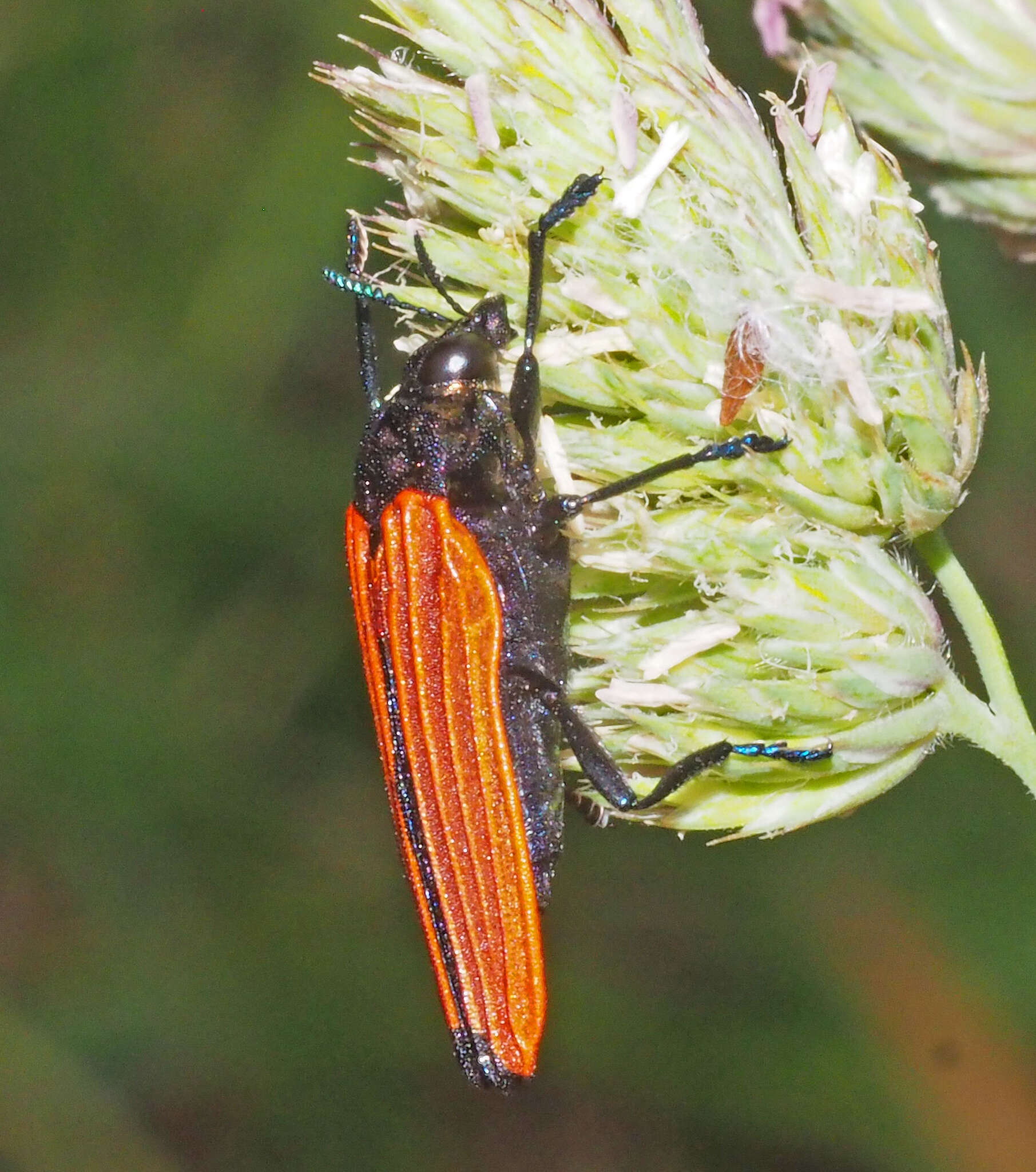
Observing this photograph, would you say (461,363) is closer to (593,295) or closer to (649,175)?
(593,295)

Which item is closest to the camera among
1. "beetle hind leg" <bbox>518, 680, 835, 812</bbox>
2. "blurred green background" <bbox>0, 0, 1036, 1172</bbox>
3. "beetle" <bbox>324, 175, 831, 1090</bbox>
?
"beetle hind leg" <bbox>518, 680, 835, 812</bbox>

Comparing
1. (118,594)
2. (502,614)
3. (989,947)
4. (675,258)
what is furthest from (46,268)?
(989,947)

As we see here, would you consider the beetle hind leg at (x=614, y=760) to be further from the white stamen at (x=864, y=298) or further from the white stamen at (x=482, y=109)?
the white stamen at (x=482, y=109)

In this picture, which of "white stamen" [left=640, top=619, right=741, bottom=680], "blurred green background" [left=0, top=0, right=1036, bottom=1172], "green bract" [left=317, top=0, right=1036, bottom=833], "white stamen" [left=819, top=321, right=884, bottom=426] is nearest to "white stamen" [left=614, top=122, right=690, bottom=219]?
"green bract" [left=317, top=0, right=1036, bottom=833]

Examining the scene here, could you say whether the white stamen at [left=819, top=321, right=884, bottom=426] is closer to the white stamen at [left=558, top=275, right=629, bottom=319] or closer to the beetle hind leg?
the white stamen at [left=558, top=275, right=629, bottom=319]

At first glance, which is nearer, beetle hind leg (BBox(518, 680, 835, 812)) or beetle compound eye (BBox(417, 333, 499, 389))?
beetle hind leg (BBox(518, 680, 835, 812))

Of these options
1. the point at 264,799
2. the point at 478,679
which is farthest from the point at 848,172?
the point at 264,799
